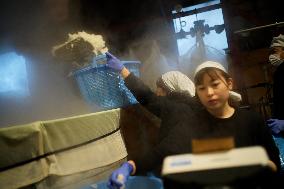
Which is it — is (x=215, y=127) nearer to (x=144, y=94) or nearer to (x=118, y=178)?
(x=118, y=178)

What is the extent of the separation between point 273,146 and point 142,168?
930 millimetres

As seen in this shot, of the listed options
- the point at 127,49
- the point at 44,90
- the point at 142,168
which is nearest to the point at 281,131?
the point at 142,168

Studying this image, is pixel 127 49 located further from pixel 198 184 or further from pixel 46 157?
pixel 198 184

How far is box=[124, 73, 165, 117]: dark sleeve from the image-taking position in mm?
3188

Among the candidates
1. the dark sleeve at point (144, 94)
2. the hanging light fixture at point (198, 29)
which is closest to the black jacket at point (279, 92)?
the hanging light fixture at point (198, 29)

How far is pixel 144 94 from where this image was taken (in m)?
3.24

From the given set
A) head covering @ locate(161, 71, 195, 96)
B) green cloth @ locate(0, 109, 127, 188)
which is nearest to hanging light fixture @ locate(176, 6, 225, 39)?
head covering @ locate(161, 71, 195, 96)

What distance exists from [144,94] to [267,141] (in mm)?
1533

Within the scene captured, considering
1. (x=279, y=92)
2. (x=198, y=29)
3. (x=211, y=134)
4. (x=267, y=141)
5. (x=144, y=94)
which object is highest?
(x=198, y=29)

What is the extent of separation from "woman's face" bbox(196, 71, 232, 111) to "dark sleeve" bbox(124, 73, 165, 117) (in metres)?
1.20

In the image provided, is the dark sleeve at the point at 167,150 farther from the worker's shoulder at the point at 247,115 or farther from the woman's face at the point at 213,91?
the worker's shoulder at the point at 247,115

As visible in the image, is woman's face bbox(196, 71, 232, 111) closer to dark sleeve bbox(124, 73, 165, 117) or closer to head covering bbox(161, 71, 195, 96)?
dark sleeve bbox(124, 73, 165, 117)

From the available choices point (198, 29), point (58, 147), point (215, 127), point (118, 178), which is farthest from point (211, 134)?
point (198, 29)

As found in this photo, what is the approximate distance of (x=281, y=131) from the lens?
3289 millimetres
